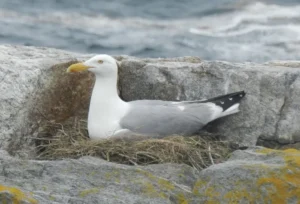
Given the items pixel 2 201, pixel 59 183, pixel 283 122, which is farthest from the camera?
pixel 283 122

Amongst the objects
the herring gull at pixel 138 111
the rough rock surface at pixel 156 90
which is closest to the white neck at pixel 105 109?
the herring gull at pixel 138 111

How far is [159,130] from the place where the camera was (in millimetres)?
6707

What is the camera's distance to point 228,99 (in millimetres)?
6664

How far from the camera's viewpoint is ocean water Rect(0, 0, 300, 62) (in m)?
16.7

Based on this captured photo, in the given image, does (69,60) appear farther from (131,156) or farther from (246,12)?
(246,12)

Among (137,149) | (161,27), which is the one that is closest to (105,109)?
(137,149)

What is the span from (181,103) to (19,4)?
1323 cm

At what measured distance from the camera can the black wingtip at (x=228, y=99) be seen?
21.9 feet

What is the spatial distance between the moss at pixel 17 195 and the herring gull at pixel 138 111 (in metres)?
2.15

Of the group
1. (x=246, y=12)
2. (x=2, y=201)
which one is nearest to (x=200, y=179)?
(x=2, y=201)

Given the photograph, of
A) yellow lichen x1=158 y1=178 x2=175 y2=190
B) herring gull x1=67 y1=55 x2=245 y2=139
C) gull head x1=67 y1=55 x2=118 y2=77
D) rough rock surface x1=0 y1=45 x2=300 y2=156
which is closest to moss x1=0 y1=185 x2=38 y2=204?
yellow lichen x1=158 y1=178 x2=175 y2=190

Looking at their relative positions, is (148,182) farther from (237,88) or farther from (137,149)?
(237,88)

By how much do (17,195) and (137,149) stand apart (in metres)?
1.94

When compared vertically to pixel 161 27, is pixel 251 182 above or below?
below
